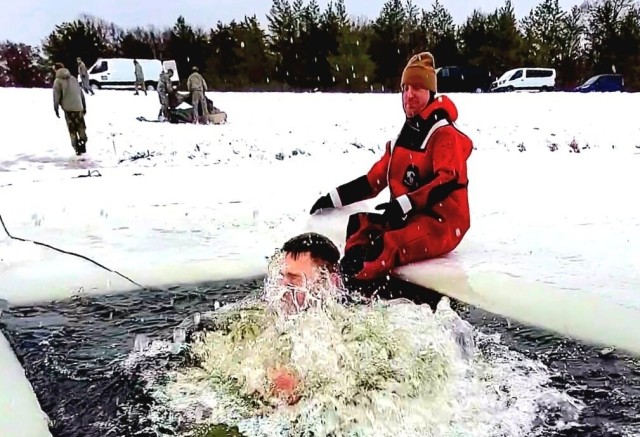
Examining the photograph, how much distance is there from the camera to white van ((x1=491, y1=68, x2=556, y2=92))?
110 feet

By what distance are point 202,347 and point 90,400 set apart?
0.57 m

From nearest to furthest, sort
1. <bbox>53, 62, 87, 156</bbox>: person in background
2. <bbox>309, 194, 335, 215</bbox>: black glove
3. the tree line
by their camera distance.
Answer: <bbox>309, 194, 335, 215</bbox>: black glove < <bbox>53, 62, 87, 156</bbox>: person in background < the tree line

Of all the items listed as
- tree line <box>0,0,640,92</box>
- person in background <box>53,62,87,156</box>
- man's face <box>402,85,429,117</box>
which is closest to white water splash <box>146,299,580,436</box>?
man's face <box>402,85,429,117</box>

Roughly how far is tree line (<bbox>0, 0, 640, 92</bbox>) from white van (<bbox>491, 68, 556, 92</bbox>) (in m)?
4.34

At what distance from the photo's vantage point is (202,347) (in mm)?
3107

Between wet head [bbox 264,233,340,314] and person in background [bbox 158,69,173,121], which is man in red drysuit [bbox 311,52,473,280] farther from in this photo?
person in background [bbox 158,69,173,121]

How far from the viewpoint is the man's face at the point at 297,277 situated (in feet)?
10.3

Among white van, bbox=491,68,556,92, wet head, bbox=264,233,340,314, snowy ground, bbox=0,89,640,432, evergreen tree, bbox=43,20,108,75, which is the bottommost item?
snowy ground, bbox=0,89,640,432

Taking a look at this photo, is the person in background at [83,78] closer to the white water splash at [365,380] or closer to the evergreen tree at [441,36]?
the evergreen tree at [441,36]

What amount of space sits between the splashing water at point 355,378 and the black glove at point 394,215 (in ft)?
4.28

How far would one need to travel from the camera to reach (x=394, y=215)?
14.6ft

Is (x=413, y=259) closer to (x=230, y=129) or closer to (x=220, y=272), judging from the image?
(x=220, y=272)

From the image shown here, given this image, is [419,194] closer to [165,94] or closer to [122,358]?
[122,358]

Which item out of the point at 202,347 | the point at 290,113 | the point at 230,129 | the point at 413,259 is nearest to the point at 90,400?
the point at 202,347
